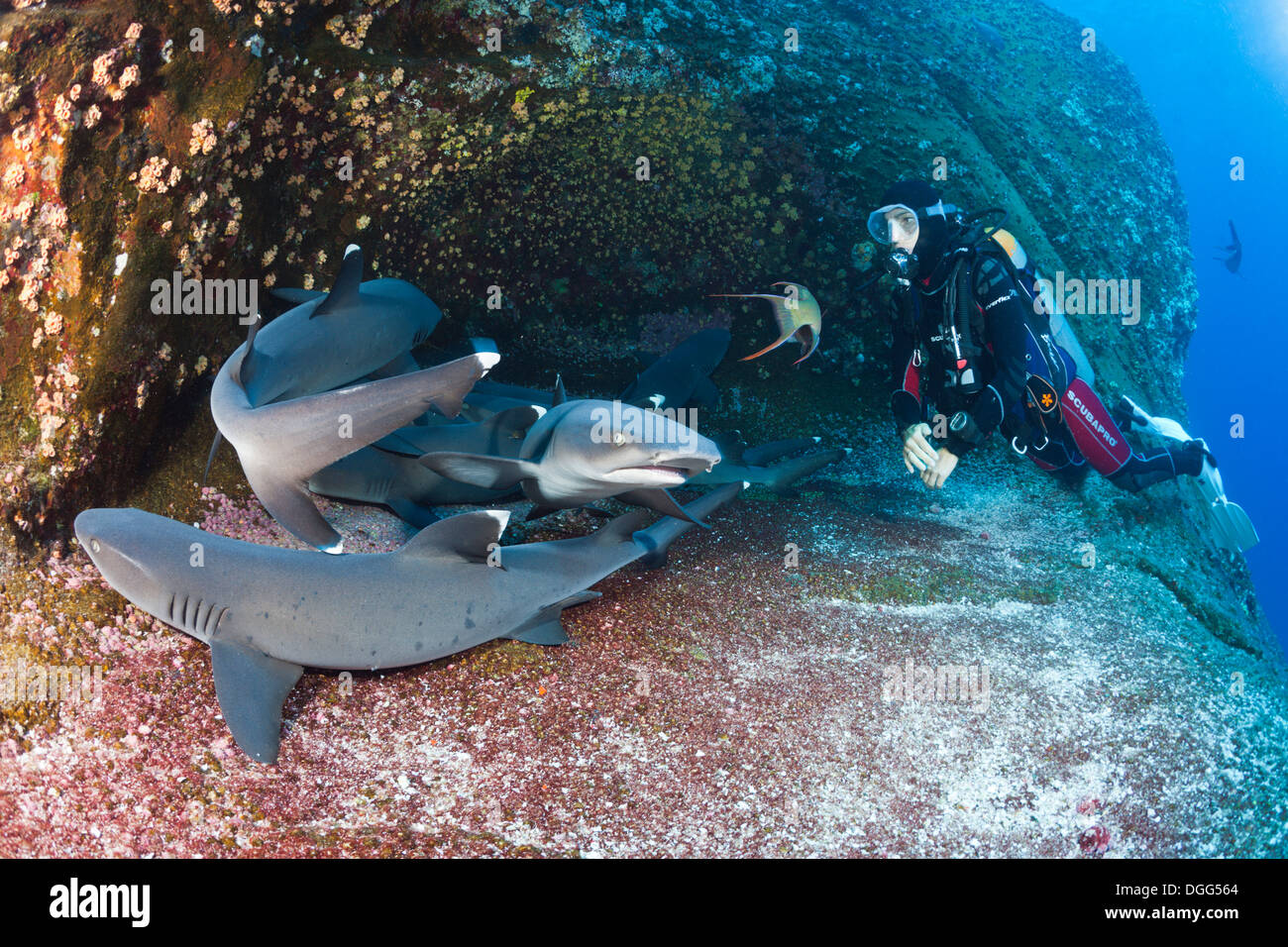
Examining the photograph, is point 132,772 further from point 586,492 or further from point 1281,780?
point 1281,780

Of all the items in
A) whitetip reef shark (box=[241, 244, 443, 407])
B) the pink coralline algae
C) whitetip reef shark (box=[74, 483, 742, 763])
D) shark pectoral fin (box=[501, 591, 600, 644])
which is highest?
whitetip reef shark (box=[241, 244, 443, 407])

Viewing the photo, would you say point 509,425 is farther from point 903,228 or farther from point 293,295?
point 903,228

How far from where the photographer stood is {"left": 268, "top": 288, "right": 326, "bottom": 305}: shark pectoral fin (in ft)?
14.5

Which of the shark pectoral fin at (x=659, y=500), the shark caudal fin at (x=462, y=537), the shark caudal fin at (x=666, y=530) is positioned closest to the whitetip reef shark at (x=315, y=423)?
the shark caudal fin at (x=462, y=537)

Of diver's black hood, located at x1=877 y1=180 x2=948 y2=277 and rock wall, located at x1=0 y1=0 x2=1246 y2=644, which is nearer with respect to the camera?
rock wall, located at x1=0 y1=0 x2=1246 y2=644

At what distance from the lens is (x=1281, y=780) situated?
358cm

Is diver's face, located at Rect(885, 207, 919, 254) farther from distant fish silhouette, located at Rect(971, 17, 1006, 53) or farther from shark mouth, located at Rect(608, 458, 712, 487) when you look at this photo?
distant fish silhouette, located at Rect(971, 17, 1006, 53)

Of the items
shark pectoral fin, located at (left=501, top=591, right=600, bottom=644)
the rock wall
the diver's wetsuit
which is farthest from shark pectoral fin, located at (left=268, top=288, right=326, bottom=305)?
the diver's wetsuit

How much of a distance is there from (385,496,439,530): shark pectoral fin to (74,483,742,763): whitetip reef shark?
3.05 ft

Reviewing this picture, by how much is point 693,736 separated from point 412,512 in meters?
2.13

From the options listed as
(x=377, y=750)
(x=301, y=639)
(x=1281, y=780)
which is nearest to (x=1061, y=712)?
(x=1281, y=780)

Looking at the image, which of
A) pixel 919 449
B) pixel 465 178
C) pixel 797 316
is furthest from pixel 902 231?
pixel 465 178

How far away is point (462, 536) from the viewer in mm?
3109
